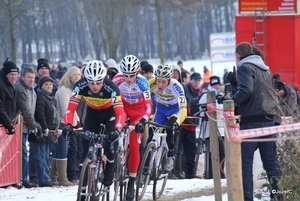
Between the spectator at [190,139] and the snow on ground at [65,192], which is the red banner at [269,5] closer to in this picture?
the spectator at [190,139]

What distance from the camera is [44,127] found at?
41.3 ft

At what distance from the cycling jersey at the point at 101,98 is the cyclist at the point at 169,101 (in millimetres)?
1342

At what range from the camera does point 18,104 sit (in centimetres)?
1207

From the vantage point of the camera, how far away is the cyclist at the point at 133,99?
33.9 feet

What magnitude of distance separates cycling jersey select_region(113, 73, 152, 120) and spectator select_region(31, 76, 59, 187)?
218 centimetres

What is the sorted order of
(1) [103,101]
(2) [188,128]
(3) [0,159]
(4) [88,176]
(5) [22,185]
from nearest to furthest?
(4) [88,176], (1) [103,101], (3) [0,159], (5) [22,185], (2) [188,128]

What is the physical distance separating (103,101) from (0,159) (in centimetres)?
271

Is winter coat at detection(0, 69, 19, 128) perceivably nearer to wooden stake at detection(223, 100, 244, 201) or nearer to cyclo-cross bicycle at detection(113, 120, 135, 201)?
cyclo-cross bicycle at detection(113, 120, 135, 201)

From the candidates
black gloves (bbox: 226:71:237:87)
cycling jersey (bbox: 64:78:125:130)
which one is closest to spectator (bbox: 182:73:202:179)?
black gloves (bbox: 226:71:237:87)

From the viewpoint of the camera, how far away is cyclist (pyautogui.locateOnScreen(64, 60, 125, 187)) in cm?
930

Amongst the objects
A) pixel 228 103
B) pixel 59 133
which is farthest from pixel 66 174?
pixel 228 103

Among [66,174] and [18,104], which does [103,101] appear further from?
[66,174]

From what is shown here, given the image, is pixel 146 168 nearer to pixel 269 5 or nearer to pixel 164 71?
pixel 164 71

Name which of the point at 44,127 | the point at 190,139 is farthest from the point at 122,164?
the point at 190,139
